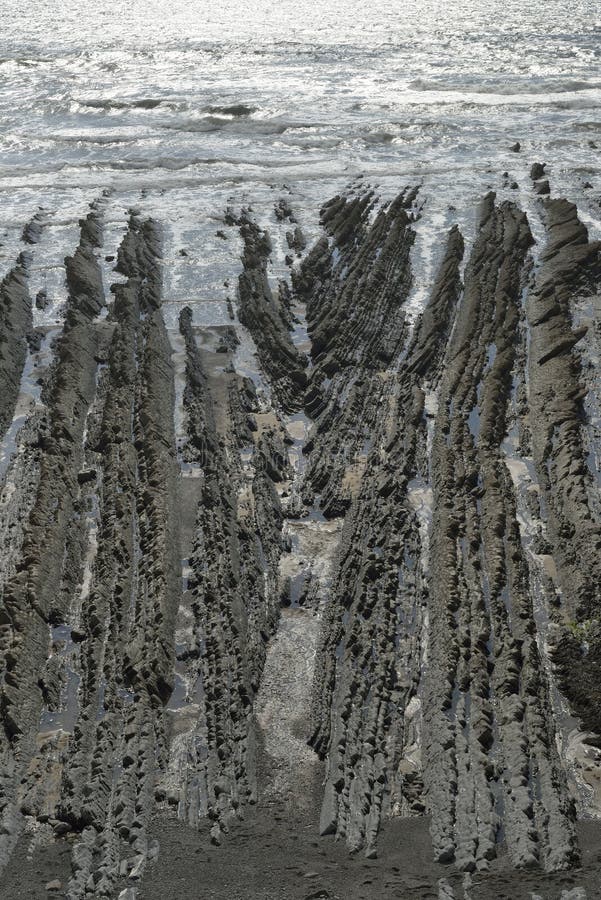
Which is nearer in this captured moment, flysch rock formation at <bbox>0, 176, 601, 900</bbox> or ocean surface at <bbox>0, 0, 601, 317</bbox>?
flysch rock formation at <bbox>0, 176, 601, 900</bbox>

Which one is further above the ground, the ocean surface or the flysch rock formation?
the ocean surface

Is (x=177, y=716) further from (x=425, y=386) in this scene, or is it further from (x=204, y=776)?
(x=425, y=386)

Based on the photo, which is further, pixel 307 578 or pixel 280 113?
pixel 280 113

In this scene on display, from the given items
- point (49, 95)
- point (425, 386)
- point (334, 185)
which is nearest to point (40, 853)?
point (425, 386)

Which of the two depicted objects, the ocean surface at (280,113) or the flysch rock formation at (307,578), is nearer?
the flysch rock formation at (307,578)

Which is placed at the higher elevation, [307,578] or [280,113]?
[280,113]

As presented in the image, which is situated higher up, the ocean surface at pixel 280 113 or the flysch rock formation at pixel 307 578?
the ocean surface at pixel 280 113
